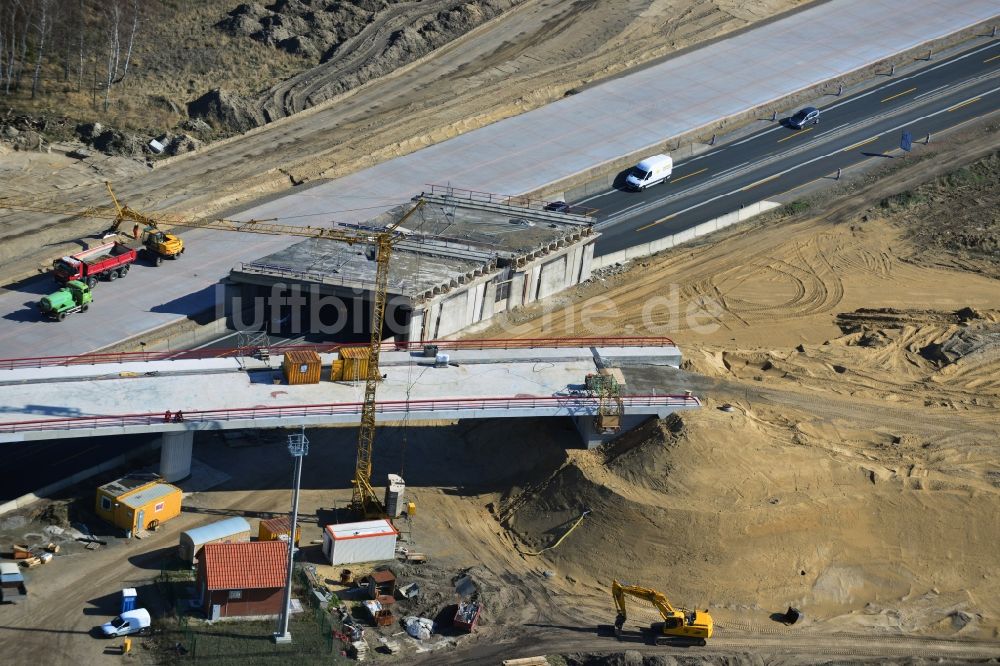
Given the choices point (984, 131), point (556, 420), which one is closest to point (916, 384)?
point (556, 420)

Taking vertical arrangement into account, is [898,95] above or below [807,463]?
above

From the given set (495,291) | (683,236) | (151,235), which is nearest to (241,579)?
(495,291)

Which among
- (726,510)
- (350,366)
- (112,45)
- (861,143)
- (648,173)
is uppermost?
(112,45)

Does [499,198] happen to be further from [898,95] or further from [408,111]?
[898,95]

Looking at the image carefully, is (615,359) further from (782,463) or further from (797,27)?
(797,27)

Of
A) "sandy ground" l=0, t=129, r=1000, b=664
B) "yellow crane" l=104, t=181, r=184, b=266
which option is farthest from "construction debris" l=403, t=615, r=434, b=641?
"yellow crane" l=104, t=181, r=184, b=266

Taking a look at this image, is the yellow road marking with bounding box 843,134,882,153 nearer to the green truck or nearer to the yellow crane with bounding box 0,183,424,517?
the yellow crane with bounding box 0,183,424,517

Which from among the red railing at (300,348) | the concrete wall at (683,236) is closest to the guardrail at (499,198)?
the concrete wall at (683,236)
